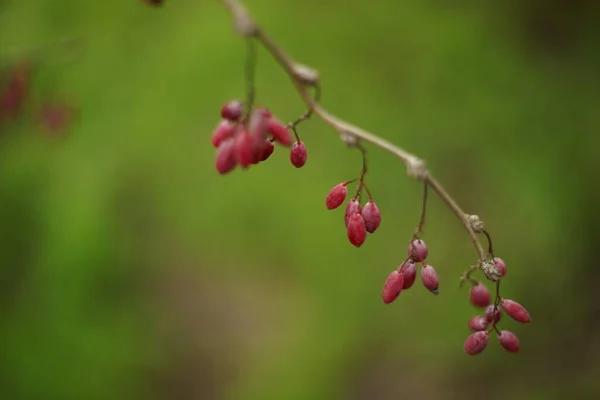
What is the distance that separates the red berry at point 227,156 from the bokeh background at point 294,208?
218 centimetres

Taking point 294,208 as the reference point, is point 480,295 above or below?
above

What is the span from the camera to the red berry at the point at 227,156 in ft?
3.35

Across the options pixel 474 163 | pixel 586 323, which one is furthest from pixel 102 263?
pixel 586 323

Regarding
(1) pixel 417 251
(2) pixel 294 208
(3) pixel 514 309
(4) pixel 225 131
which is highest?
(4) pixel 225 131

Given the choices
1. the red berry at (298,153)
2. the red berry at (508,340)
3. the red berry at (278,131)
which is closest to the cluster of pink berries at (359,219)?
the red berry at (298,153)

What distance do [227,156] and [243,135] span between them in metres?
0.07

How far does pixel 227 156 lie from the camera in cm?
103

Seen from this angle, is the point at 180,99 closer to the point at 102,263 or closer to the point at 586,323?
the point at 102,263

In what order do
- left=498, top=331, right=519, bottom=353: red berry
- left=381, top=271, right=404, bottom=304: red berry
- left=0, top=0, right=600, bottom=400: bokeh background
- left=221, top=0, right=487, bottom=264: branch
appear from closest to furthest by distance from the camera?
left=221, top=0, right=487, bottom=264: branch, left=381, top=271, right=404, bottom=304: red berry, left=498, top=331, right=519, bottom=353: red berry, left=0, top=0, right=600, bottom=400: bokeh background

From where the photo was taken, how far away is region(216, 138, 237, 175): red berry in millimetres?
1021

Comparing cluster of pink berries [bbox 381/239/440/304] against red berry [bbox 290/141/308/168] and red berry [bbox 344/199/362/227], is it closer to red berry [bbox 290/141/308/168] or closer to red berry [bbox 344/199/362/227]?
red berry [bbox 344/199/362/227]

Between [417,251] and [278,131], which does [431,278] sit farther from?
[278,131]

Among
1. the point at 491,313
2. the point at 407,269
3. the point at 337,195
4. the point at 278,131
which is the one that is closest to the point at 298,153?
the point at 337,195

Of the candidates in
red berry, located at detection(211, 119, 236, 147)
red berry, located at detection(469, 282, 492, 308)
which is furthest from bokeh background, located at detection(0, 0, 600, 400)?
red berry, located at detection(211, 119, 236, 147)
